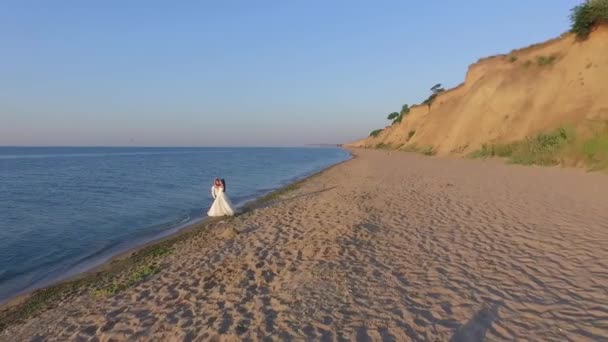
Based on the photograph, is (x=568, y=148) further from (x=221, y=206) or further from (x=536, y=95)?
(x=221, y=206)

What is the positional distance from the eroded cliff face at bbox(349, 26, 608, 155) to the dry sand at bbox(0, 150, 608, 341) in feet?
60.8

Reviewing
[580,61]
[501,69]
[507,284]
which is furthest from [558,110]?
[507,284]

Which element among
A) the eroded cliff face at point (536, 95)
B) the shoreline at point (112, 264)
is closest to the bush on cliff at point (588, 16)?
the eroded cliff face at point (536, 95)

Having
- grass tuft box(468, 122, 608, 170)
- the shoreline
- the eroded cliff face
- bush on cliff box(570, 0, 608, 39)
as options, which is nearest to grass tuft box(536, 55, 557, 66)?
the eroded cliff face

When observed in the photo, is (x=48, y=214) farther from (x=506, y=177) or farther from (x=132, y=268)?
(x=506, y=177)

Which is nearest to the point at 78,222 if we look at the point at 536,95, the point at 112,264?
the point at 112,264

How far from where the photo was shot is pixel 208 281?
6422mm

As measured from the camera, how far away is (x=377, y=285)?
18.7ft

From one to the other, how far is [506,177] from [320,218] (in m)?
11.8

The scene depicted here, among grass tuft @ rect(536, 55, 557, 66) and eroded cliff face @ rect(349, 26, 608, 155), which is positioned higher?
grass tuft @ rect(536, 55, 557, 66)

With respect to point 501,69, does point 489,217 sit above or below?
below

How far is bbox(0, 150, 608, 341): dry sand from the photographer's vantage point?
14.5 ft

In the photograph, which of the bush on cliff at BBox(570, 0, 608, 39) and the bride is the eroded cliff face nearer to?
the bush on cliff at BBox(570, 0, 608, 39)

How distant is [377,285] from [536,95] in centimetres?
3129
